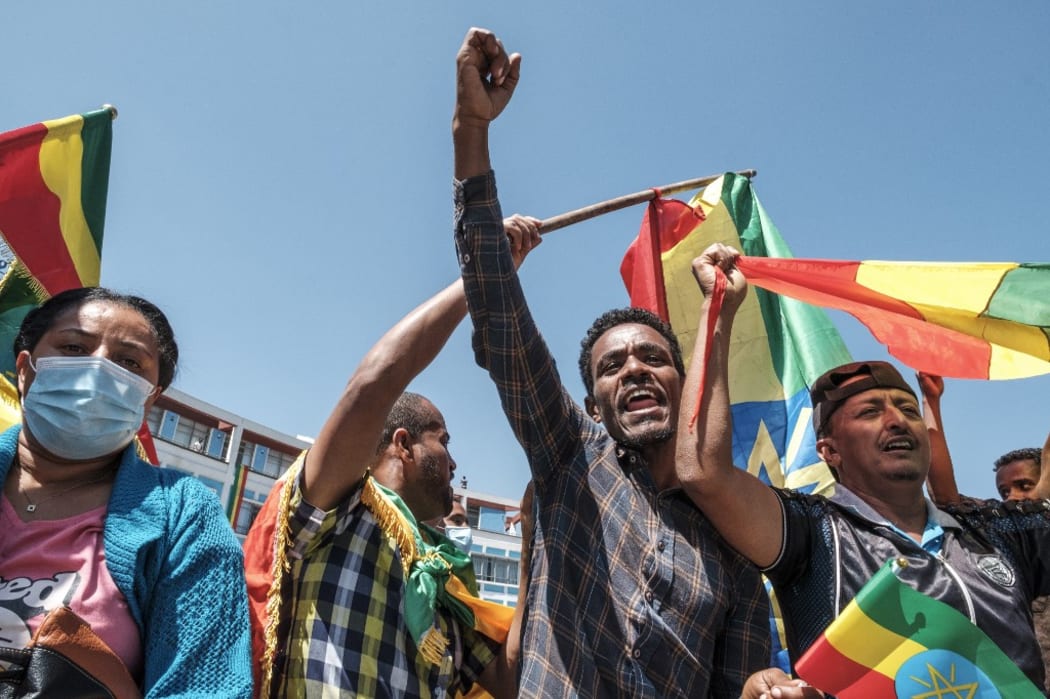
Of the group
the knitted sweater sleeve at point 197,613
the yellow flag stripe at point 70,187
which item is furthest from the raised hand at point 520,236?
the yellow flag stripe at point 70,187

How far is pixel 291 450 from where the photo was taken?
34.3 m

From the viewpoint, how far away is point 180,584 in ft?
6.06

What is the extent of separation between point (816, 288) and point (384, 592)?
7.00ft

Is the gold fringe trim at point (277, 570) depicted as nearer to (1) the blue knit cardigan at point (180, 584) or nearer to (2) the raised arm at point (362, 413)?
(2) the raised arm at point (362, 413)

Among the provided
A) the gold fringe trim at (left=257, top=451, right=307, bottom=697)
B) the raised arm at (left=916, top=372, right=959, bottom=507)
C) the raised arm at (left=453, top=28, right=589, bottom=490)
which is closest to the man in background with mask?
the gold fringe trim at (left=257, top=451, right=307, bottom=697)

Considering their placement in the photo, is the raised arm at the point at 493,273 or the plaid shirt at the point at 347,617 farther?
the raised arm at the point at 493,273

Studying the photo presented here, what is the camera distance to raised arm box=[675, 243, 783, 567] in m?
2.20

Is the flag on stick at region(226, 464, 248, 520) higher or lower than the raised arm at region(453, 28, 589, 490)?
lower

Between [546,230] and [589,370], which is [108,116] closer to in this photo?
[546,230]

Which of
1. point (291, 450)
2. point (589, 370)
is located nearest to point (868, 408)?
point (589, 370)

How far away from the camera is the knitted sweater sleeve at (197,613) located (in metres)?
1.73

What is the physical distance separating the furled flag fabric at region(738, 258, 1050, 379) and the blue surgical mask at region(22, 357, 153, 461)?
2.49 m

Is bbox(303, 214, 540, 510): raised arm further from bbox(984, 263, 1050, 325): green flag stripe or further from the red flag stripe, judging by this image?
bbox(984, 263, 1050, 325): green flag stripe

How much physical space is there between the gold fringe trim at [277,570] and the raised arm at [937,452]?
262 cm
